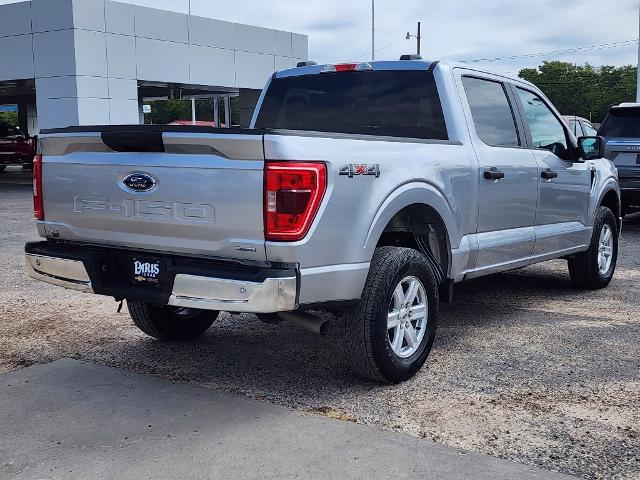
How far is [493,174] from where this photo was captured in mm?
5613

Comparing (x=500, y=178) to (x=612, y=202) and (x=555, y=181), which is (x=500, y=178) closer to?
(x=555, y=181)

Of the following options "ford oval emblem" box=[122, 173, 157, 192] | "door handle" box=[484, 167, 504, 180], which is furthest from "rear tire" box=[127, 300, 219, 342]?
"door handle" box=[484, 167, 504, 180]

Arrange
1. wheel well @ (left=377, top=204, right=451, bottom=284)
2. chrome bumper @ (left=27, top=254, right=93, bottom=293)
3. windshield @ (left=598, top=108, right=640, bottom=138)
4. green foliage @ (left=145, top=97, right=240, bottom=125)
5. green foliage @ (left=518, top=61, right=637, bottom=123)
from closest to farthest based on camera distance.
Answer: chrome bumper @ (left=27, top=254, right=93, bottom=293) < wheel well @ (left=377, top=204, right=451, bottom=284) < windshield @ (left=598, top=108, right=640, bottom=138) < green foliage @ (left=518, top=61, right=637, bottom=123) < green foliage @ (left=145, top=97, right=240, bottom=125)

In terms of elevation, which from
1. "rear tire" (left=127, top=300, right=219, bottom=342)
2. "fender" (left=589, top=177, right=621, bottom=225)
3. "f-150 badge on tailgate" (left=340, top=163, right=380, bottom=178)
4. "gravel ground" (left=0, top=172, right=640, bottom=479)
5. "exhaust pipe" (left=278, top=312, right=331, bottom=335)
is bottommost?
"gravel ground" (left=0, top=172, right=640, bottom=479)

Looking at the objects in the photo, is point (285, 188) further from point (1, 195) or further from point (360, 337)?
point (1, 195)

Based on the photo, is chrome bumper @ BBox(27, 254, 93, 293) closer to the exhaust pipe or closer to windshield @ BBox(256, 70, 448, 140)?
the exhaust pipe

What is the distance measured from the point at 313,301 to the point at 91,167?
59.2 inches

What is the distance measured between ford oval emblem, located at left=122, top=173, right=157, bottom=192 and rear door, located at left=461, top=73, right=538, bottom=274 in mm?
2354

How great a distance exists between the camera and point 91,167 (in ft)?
14.9

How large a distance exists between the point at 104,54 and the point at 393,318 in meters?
21.3

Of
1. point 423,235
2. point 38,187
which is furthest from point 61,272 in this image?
point 423,235

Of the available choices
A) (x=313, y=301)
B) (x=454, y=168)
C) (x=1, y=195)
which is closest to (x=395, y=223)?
(x=454, y=168)

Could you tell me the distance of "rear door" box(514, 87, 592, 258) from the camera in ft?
21.2

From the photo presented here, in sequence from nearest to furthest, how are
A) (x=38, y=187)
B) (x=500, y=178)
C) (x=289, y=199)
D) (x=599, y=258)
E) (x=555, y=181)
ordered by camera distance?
1. (x=289, y=199)
2. (x=38, y=187)
3. (x=500, y=178)
4. (x=555, y=181)
5. (x=599, y=258)
